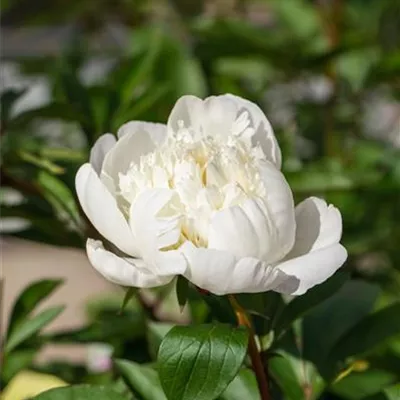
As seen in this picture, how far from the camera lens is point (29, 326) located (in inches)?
23.1

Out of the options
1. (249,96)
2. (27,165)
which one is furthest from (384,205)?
(27,165)

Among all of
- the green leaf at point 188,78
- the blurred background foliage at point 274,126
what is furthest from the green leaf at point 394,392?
the green leaf at point 188,78

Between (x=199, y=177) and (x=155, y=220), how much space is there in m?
0.03

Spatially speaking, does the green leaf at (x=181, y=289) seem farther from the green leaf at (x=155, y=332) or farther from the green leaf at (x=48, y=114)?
the green leaf at (x=48, y=114)

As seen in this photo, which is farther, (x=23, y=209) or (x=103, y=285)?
(x=103, y=285)

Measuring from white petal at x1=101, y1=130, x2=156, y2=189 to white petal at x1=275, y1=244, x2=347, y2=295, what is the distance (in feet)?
0.30

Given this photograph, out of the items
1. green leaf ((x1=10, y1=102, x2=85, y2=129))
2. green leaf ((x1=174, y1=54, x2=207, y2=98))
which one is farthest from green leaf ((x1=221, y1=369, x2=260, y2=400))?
green leaf ((x1=174, y1=54, x2=207, y2=98))

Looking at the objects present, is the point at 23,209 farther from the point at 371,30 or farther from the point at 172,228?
the point at 371,30

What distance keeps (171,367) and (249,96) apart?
559 millimetres

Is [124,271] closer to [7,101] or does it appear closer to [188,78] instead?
[7,101]

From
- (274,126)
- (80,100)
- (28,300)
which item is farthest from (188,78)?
(28,300)

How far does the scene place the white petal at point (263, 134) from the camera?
1.45ft

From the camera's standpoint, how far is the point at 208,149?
0.42 metres

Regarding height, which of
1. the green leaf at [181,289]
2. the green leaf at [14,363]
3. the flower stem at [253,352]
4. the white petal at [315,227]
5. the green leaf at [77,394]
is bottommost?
the green leaf at [14,363]
